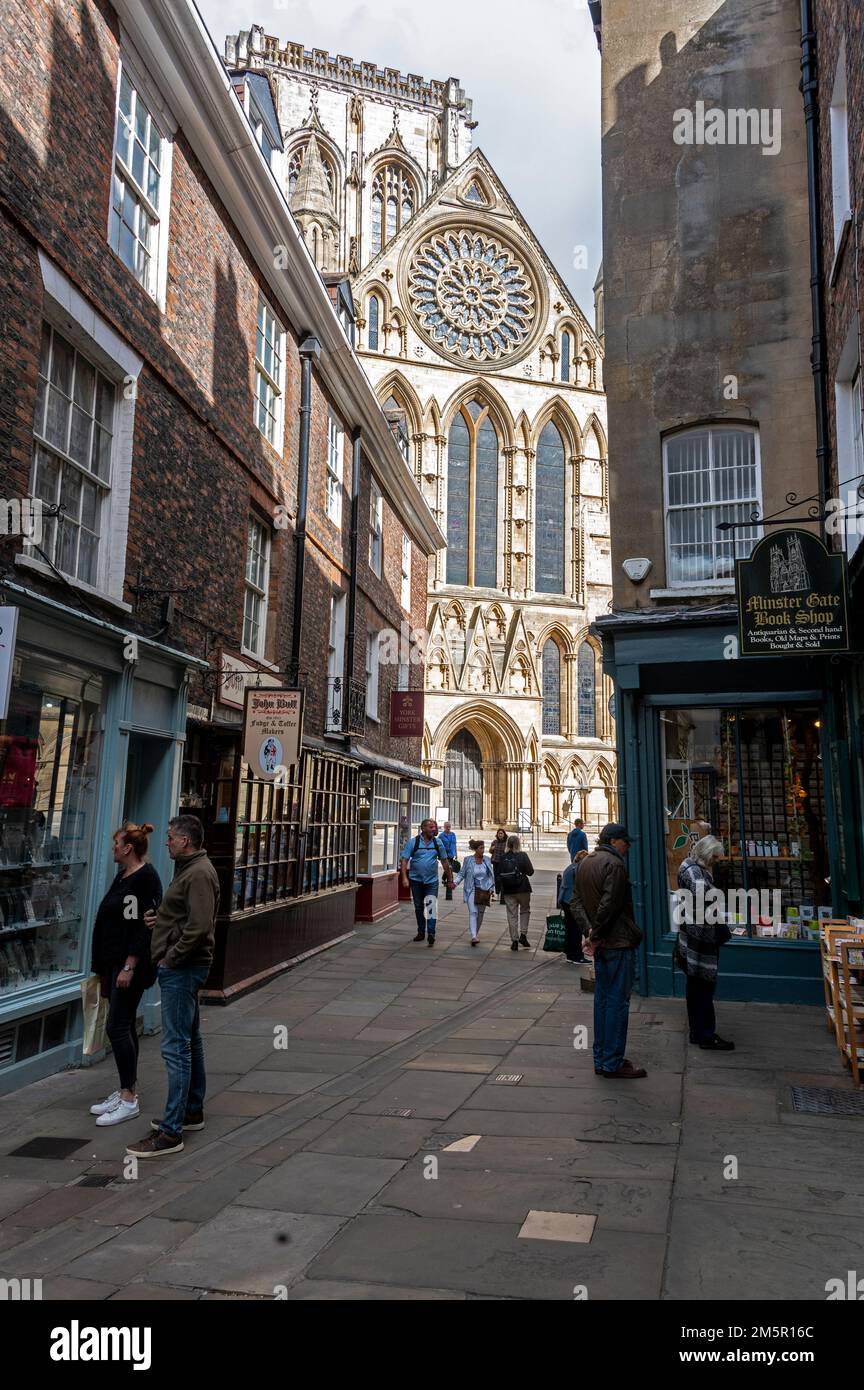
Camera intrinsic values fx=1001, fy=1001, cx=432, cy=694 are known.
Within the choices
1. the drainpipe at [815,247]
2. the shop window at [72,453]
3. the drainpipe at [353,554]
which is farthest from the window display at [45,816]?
the drainpipe at [353,554]

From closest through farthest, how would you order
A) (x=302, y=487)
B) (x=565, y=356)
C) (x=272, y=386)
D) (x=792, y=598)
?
(x=792, y=598), (x=272, y=386), (x=302, y=487), (x=565, y=356)

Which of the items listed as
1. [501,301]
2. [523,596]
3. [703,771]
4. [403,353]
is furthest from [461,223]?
[703,771]

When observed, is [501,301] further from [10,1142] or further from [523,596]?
[10,1142]

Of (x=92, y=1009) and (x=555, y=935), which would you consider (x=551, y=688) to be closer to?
(x=555, y=935)

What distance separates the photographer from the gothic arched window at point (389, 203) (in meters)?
54.8

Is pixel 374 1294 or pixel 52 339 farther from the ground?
pixel 52 339

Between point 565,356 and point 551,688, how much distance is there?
50.4 feet

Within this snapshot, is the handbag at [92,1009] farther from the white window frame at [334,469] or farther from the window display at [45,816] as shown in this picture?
the white window frame at [334,469]

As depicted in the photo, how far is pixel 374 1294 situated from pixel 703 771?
7.90 m

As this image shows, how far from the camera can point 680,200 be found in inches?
465

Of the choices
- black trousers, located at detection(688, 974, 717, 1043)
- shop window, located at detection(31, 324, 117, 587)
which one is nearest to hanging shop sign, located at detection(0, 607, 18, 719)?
shop window, located at detection(31, 324, 117, 587)

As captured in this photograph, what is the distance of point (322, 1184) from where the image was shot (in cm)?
496

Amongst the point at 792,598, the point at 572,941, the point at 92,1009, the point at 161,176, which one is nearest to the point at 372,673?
the point at 572,941
